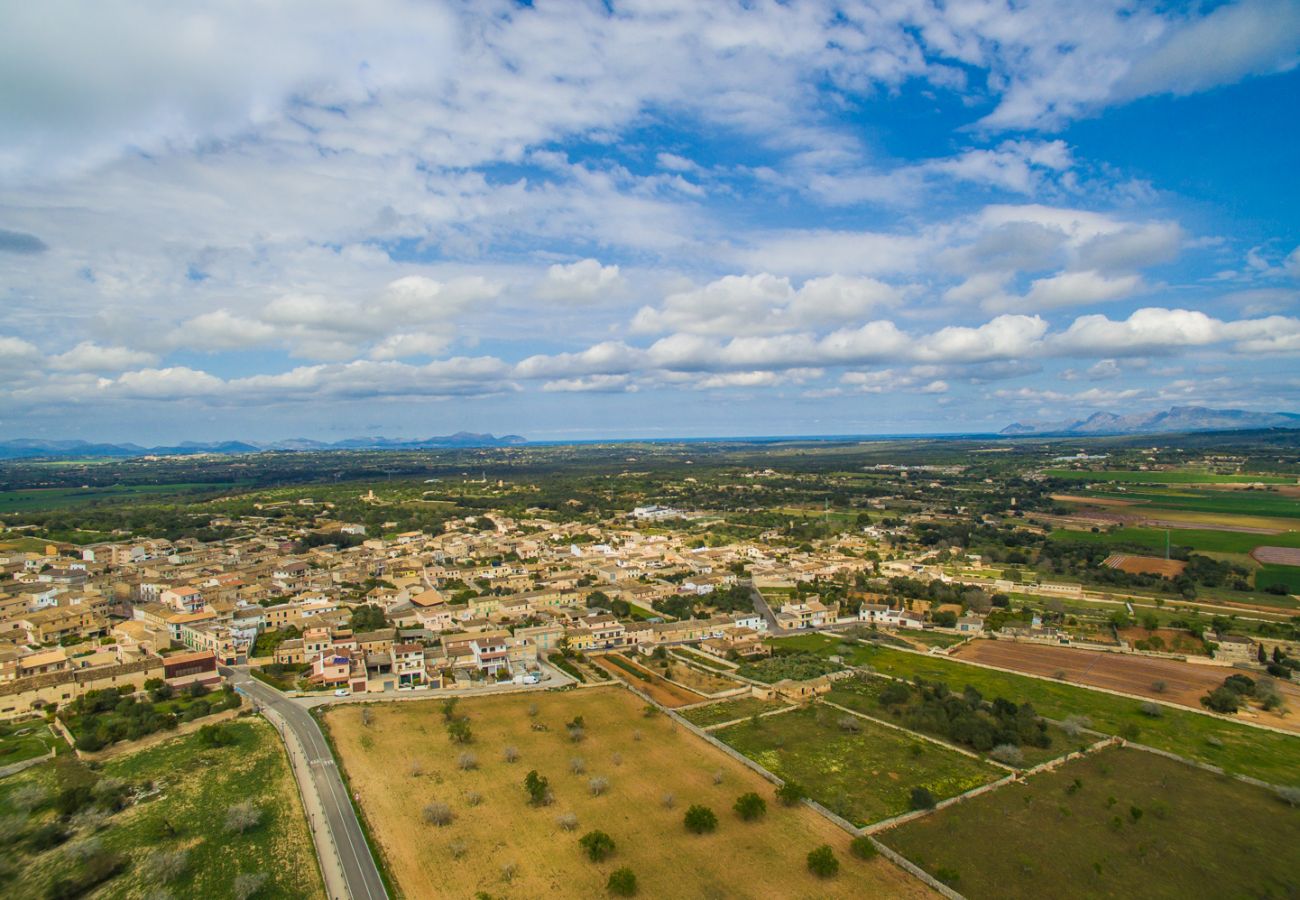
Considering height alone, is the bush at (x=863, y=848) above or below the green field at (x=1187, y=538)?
below

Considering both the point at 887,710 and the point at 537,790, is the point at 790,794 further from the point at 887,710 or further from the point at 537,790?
the point at 887,710

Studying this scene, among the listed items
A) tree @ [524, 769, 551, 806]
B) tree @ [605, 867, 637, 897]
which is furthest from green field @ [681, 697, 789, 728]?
tree @ [605, 867, 637, 897]

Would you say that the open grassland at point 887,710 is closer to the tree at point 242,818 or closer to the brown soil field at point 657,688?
the brown soil field at point 657,688

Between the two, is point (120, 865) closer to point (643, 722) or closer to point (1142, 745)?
point (643, 722)

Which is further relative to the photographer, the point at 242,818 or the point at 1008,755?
the point at 1008,755

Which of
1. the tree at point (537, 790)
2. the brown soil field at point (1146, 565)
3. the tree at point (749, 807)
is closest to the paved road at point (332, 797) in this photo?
the tree at point (537, 790)

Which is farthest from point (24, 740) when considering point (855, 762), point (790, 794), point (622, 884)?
point (855, 762)
